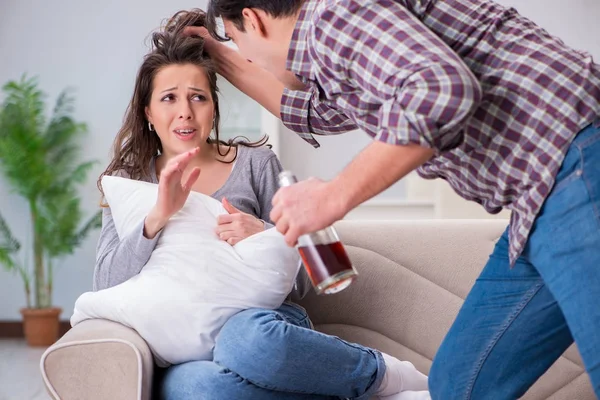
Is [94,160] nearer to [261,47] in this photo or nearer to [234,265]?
[234,265]

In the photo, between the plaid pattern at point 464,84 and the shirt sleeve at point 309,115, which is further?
the shirt sleeve at point 309,115

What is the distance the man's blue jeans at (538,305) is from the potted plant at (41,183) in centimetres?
442

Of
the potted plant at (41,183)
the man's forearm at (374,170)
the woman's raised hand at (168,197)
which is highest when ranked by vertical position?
the man's forearm at (374,170)

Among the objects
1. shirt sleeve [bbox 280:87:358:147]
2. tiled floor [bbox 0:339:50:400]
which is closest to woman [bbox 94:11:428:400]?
shirt sleeve [bbox 280:87:358:147]

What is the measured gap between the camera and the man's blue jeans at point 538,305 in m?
1.00

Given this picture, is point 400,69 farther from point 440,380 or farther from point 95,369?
A: point 95,369

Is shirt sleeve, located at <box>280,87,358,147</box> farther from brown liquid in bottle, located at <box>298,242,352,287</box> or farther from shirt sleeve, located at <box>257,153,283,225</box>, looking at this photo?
shirt sleeve, located at <box>257,153,283,225</box>

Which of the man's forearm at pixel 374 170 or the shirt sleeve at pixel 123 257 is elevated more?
the man's forearm at pixel 374 170

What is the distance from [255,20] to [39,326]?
463 cm

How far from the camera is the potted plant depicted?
5.31 meters

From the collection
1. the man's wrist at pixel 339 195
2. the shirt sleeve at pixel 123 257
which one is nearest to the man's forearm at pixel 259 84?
the shirt sleeve at pixel 123 257

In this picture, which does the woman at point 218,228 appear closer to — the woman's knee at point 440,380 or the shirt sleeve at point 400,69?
the woman's knee at point 440,380

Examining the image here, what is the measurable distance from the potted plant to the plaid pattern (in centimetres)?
454

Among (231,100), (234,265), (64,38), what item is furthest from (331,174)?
(234,265)
